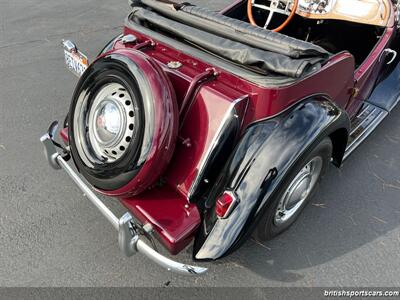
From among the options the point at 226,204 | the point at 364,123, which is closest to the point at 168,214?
the point at 226,204

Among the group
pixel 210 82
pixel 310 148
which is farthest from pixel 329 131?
pixel 210 82

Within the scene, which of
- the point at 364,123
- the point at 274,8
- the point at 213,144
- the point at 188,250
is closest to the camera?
the point at 213,144

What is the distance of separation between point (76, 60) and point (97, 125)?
0.88m

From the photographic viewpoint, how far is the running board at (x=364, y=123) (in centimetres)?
297

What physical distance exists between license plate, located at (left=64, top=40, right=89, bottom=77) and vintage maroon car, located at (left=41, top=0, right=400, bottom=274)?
41 cm

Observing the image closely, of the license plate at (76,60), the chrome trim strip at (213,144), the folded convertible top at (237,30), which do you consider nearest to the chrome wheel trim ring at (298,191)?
the chrome trim strip at (213,144)

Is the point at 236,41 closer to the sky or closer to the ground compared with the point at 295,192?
closer to the sky

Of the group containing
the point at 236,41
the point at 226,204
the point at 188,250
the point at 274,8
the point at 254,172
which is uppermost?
the point at 236,41

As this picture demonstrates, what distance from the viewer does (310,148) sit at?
2.14m

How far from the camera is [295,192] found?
2422 millimetres

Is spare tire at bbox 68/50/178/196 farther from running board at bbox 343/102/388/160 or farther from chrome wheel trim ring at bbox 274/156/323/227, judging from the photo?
running board at bbox 343/102/388/160

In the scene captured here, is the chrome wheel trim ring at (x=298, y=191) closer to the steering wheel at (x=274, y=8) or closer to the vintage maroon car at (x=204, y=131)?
the vintage maroon car at (x=204, y=131)

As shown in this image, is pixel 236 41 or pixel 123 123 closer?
pixel 123 123

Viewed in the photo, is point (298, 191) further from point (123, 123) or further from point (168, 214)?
point (123, 123)
